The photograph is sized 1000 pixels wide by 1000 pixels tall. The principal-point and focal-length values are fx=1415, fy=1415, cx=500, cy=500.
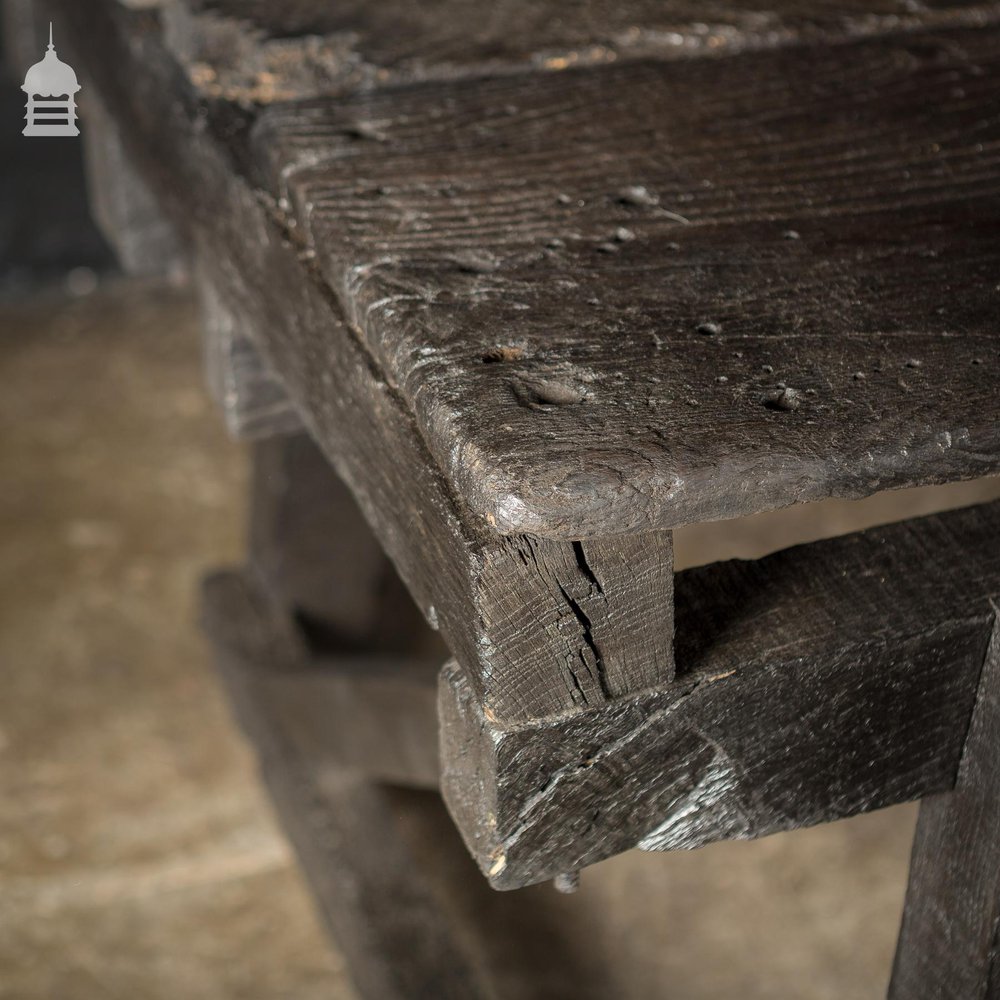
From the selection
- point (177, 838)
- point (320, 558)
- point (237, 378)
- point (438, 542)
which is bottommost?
point (177, 838)

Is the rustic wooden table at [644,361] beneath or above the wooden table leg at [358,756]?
above

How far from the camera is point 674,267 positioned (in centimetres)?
95

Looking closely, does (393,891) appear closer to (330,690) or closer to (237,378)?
(330,690)

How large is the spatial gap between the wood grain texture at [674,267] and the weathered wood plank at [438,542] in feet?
0.12

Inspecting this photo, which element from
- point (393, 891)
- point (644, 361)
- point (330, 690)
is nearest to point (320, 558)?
point (330, 690)

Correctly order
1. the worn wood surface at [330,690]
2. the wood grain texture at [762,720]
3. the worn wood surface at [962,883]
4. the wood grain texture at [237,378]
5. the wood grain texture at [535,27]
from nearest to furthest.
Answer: the wood grain texture at [762,720]
the worn wood surface at [962,883]
the wood grain texture at [535,27]
the wood grain texture at [237,378]
the worn wood surface at [330,690]

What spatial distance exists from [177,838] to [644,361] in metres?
1.86

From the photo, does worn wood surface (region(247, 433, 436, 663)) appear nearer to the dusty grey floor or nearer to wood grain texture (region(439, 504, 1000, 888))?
the dusty grey floor

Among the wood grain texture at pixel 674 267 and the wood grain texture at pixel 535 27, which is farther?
the wood grain texture at pixel 535 27

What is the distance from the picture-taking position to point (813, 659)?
91cm

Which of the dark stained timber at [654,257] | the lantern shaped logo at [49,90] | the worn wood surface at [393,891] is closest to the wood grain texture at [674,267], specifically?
the dark stained timber at [654,257]

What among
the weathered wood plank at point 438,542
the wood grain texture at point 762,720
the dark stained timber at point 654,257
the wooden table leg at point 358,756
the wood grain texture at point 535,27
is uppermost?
the wood grain texture at point 535,27

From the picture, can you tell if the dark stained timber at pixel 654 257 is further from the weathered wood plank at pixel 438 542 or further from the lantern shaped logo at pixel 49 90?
the lantern shaped logo at pixel 49 90

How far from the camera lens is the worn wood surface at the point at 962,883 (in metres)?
0.99
